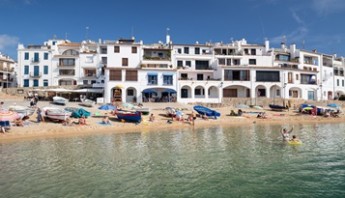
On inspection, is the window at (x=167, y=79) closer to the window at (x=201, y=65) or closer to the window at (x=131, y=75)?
the window at (x=131, y=75)

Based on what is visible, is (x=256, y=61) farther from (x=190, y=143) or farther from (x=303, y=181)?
(x=303, y=181)

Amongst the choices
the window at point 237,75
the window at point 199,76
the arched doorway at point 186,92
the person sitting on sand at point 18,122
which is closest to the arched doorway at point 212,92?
the window at point 237,75

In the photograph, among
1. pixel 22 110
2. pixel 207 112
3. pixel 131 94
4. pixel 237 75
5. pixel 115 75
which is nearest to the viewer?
pixel 22 110

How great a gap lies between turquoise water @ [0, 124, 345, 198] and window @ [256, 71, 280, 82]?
36981 mm

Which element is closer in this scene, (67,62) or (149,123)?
(149,123)

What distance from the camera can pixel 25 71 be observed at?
219 ft

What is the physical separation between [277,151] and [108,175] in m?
12.6

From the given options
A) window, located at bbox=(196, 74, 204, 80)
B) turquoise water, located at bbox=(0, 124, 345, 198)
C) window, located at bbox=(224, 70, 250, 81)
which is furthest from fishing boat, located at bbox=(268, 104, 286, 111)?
turquoise water, located at bbox=(0, 124, 345, 198)

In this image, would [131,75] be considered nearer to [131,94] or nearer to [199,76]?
[131,94]

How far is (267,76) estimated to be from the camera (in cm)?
6050

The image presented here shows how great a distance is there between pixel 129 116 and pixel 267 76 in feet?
120

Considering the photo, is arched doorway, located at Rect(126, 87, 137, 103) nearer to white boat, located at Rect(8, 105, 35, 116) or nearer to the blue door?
white boat, located at Rect(8, 105, 35, 116)

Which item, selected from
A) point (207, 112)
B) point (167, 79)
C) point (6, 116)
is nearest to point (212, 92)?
point (167, 79)

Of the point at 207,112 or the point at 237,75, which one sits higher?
the point at 237,75
